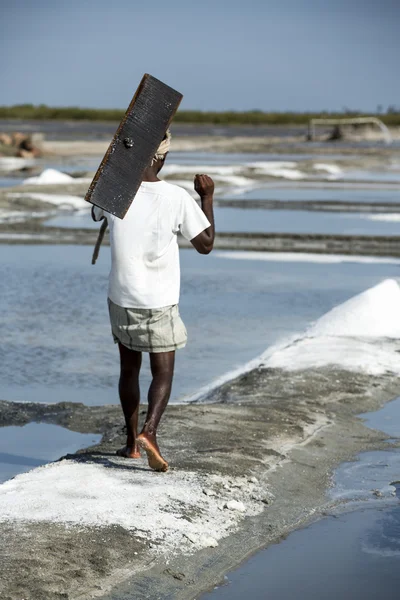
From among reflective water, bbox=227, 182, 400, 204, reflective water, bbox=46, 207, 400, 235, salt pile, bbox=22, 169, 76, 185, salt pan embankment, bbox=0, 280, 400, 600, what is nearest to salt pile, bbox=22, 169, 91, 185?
salt pile, bbox=22, 169, 76, 185

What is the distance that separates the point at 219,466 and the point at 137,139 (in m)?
1.60

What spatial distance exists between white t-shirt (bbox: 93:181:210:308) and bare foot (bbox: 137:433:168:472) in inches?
23.7

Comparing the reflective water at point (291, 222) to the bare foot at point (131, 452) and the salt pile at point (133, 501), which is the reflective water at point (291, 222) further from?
the salt pile at point (133, 501)

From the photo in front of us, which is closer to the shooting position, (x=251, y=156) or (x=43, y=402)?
(x=43, y=402)

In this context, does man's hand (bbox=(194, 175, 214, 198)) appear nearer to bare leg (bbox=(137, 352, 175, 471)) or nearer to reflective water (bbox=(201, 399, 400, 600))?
bare leg (bbox=(137, 352, 175, 471))

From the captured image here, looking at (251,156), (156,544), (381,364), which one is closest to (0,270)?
(381,364)

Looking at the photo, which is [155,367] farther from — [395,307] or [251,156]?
[251,156]

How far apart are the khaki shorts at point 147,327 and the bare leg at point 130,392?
6.0 inches

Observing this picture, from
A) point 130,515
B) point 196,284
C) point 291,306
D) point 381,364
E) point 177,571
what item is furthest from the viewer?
point 196,284

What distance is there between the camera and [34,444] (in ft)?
21.8

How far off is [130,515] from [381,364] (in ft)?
12.8

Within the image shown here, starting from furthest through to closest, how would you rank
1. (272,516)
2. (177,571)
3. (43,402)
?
(43,402) < (272,516) < (177,571)

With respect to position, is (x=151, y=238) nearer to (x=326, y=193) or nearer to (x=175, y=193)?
(x=175, y=193)

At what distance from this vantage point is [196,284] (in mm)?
12906
